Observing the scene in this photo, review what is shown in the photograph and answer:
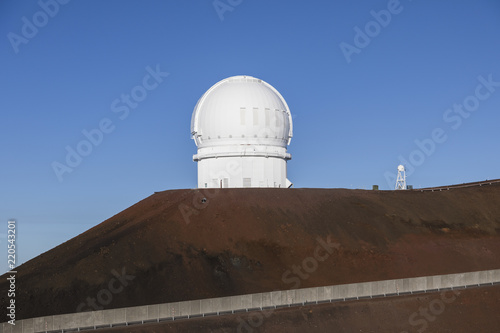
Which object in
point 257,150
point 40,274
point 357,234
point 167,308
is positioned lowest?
point 167,308

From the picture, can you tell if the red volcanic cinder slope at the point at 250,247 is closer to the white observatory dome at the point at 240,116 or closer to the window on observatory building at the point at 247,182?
the window on observatory building at the point at 247,182

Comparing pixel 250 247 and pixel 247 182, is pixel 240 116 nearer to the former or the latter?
pixel 247 182

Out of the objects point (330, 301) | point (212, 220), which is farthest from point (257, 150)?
point (330, 301)

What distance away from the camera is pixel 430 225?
48500mm

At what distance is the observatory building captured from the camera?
2029 inches

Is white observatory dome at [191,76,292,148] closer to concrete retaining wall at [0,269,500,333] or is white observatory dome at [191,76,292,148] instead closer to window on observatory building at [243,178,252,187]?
window on observatory building at [243,178,252,187]

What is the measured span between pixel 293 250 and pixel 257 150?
13.7m

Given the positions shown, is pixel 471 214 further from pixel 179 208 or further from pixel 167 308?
pixel 167 308

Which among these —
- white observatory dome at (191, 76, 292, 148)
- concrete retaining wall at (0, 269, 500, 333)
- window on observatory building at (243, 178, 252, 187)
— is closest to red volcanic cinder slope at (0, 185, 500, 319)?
concrete retaining wall at (0, 269, 500, 333)

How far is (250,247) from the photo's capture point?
40062 millimetres

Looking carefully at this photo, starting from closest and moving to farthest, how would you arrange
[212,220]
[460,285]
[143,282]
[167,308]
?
[167,308] < [143,282] < [460,285] < [212,220]

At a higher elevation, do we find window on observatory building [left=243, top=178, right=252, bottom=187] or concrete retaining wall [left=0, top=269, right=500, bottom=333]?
window on observatory building [left=243, top=178, right=252, bottom=187]

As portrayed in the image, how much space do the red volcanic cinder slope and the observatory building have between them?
5.82 metres

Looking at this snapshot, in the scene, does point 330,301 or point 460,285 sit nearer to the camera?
point 330,301
